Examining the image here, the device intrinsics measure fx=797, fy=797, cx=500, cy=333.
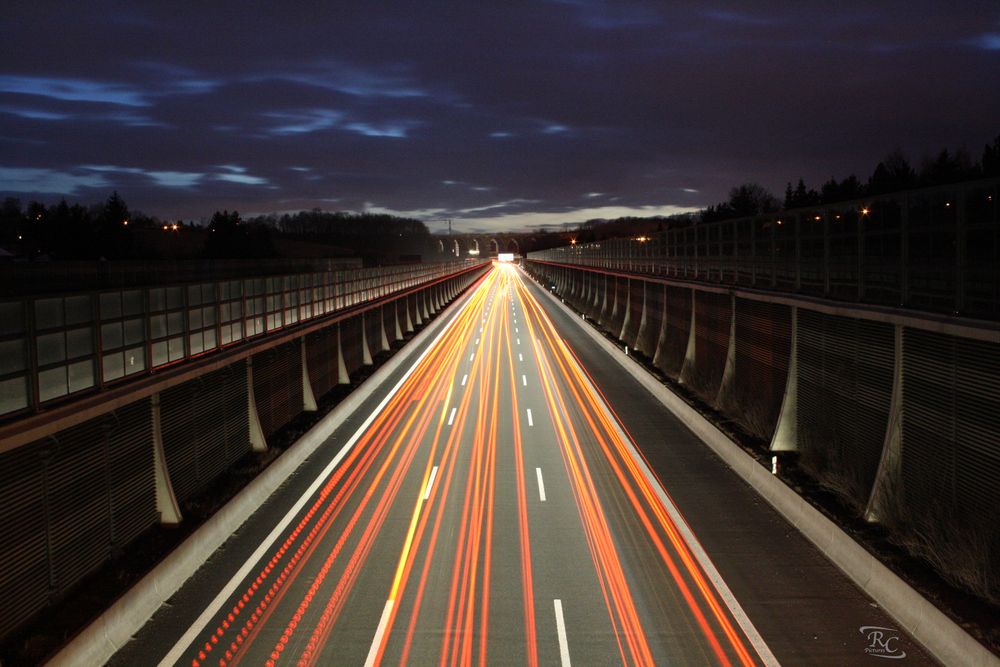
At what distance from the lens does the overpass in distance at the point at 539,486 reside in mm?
9859

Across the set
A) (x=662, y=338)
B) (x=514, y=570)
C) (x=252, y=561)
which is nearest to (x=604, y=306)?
(x=662, y=338)

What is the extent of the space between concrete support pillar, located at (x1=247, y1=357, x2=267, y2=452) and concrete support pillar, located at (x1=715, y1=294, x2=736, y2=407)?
13390mm

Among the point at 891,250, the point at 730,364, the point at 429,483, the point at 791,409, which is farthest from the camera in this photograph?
the point at 730,364

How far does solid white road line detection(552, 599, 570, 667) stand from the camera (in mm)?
9241

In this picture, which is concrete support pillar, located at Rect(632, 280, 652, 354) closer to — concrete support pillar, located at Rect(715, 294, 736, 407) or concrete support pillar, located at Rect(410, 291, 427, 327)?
concrete support pillar, located at Rect(715, 294, 736, 407)

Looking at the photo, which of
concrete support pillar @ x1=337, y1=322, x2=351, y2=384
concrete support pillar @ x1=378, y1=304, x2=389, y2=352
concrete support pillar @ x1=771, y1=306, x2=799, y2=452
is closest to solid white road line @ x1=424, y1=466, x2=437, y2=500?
concrete support pillar @ x1=771, y1=306, x2=799, y2=452

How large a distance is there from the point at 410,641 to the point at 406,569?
2.37m

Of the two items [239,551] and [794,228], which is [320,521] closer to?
[239,551]

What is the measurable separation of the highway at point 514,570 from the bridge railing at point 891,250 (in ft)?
14.7

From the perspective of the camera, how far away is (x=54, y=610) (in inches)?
406

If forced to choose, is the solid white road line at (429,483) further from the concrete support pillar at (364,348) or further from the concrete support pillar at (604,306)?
the concrete support pillar at (604,306)

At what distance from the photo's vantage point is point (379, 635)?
389 inches

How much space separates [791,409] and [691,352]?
1085 cm

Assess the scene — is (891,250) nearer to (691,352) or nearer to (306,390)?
(691,352)
